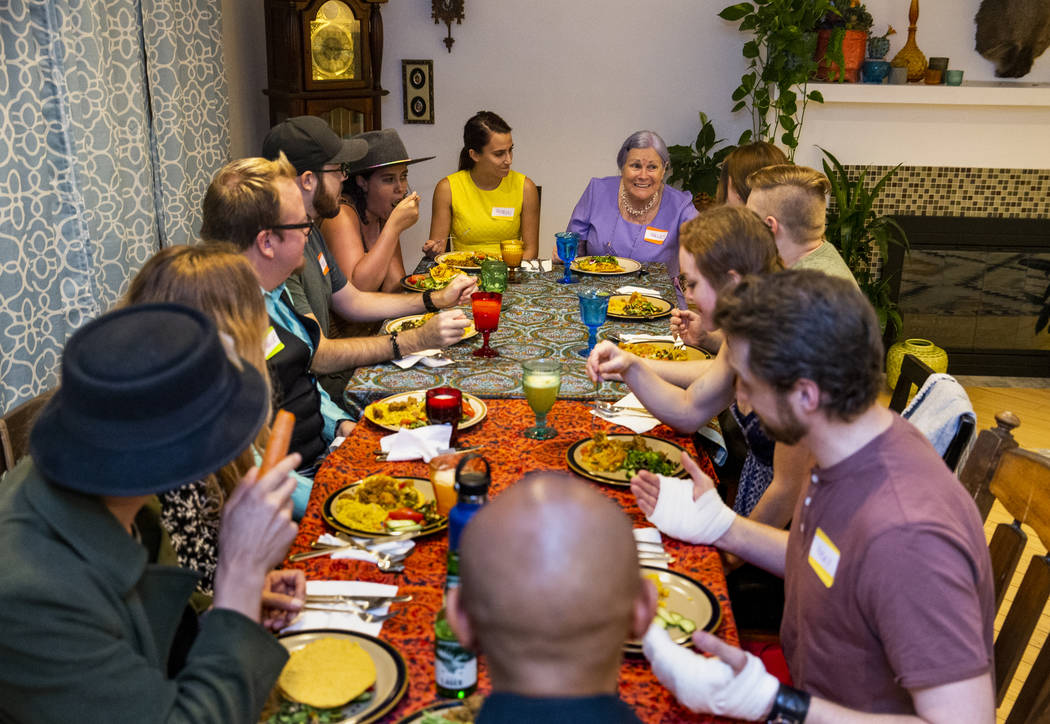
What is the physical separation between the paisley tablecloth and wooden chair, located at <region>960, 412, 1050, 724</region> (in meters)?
0.96

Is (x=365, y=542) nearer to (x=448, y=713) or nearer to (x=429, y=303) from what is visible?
(x=448, y=713)

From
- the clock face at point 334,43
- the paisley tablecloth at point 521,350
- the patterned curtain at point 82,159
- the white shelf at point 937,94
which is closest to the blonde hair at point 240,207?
the paisley tablecloth at point 521,350

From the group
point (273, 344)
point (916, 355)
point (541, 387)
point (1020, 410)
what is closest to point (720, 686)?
point (541, 387)

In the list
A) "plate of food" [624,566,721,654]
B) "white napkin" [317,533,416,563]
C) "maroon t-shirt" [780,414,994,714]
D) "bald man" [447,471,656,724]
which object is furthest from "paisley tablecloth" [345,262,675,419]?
"bald man" [447,471,656,724]

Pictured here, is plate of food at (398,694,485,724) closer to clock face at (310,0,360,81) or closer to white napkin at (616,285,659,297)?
white napkin at (616,285,659,297)

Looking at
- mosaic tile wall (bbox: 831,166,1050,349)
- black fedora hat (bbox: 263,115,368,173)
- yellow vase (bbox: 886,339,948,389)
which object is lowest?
yellow vase (bbox: 886,339,948,389)

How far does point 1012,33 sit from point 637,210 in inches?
104

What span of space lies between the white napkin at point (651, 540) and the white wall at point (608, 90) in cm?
419

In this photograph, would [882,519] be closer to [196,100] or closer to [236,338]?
[236,338]

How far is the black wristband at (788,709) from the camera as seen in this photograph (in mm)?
1198

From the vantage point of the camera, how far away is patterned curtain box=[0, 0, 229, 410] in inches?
109

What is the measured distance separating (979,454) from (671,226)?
280cm

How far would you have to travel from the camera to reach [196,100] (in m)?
3.95

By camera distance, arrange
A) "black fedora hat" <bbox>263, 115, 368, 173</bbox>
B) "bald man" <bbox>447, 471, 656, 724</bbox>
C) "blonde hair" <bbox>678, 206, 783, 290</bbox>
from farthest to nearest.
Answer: "black fedora hat" <bbox>263, 115, 368, 173</bbox> < "blonde hair" <bbox>678, 206, 783, 290</bbox> < "bald man" <bbox>447, 471, 656, 724</bbox>
